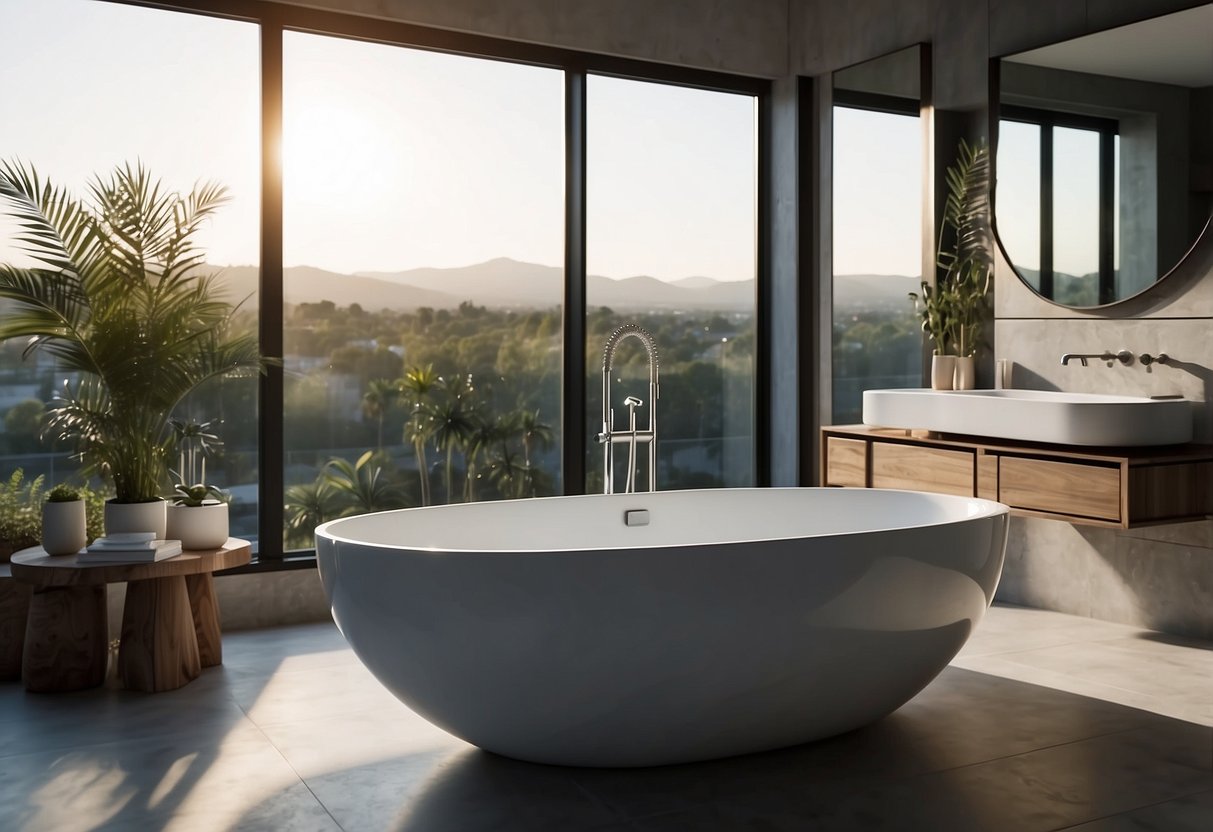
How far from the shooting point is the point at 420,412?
4547 mm

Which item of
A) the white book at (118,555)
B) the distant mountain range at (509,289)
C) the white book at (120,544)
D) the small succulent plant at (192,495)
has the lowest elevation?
the white book at (118,555)

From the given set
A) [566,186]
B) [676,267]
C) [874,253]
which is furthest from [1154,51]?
[566,186]

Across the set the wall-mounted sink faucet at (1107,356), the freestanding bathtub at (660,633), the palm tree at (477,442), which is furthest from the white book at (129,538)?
the wall-mounted sink faucet at (1107,356)

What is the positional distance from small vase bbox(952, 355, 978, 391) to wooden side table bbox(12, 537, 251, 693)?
107 inches

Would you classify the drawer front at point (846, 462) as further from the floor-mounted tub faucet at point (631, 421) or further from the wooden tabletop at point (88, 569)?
the wooden tabletop at point (88, 569)

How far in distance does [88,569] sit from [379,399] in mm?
1396

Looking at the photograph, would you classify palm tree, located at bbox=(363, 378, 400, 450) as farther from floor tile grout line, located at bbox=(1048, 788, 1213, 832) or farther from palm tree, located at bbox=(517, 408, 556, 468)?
floor tile grout line, located at bbox=(1048, 788, 1213, 832)

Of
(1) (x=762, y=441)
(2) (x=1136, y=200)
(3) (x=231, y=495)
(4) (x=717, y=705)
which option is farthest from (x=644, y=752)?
(1) (x=762, y=441)

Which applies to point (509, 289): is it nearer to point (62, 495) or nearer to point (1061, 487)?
point (62, 495)

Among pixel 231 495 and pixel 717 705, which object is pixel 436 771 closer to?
pixel 717 705

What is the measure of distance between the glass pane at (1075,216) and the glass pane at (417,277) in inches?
73.7

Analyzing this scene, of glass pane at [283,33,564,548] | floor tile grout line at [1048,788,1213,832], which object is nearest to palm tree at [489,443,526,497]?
glass pane at [283,33,564,548]

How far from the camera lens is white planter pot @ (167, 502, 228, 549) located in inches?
141

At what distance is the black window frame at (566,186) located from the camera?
4.21m
